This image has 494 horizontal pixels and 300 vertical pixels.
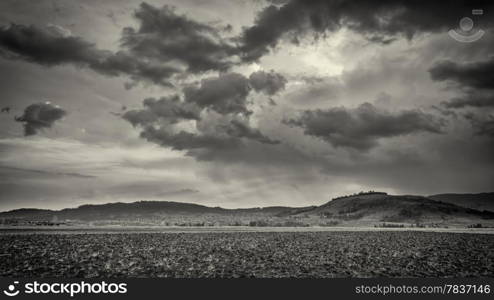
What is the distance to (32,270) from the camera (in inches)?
856

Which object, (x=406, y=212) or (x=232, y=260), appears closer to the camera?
(x=232, y=260)

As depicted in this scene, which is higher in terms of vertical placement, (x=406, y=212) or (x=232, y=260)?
(x=406, y=212)

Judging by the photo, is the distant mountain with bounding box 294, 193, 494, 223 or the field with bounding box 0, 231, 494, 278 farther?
the distant mountain with bounding box 294, 193, 494, 223

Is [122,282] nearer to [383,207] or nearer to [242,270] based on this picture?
[242,270]

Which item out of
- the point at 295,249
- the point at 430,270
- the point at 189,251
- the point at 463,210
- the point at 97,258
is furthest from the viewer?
the point at 463,210

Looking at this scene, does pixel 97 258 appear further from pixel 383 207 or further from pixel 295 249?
pixel 383 207

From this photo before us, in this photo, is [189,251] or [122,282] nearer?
[122,282]

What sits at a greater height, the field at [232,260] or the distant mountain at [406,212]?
the distant mountain at [406,212]

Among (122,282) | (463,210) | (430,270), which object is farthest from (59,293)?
(463,210)

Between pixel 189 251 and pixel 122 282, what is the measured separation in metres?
14.3

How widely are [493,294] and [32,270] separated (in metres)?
22.1

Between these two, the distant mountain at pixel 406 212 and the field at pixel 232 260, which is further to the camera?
the distant mountain at pixel 406 212

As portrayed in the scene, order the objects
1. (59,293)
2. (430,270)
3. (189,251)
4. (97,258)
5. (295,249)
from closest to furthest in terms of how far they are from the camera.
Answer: (59,293) → (430,270) → (97,258) → (189,251) → (295,249)

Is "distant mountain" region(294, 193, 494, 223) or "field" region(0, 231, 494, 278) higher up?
"distant mountain" region(294, 193, 494, 223)
